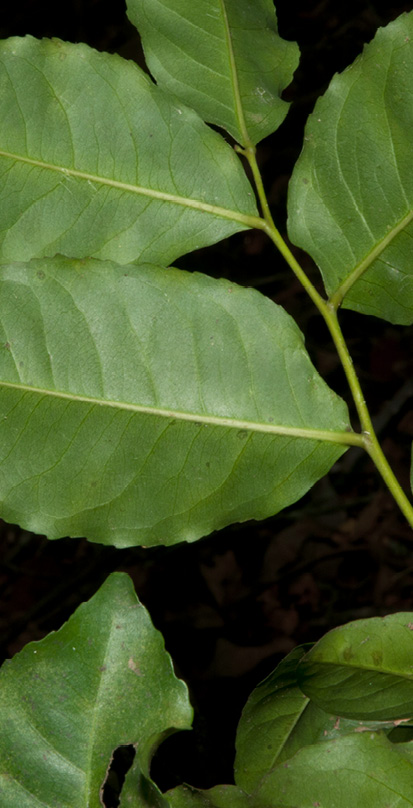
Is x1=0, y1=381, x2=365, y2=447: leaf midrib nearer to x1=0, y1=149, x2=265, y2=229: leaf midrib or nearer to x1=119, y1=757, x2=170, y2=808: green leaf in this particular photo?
x1=0, y1=149, x2=265, y2=229: leaf midrib

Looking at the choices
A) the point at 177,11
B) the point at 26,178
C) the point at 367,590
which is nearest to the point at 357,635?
the point at 26,178

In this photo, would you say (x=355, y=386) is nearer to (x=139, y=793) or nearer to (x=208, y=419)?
(x=208, y=419)

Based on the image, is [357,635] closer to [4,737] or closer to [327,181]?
[4,737]

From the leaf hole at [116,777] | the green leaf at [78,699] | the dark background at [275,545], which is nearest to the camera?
the green leaf at [78,699]

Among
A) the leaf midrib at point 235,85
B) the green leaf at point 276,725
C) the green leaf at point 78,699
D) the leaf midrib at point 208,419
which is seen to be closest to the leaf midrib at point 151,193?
the leaf midrib at point 235,85

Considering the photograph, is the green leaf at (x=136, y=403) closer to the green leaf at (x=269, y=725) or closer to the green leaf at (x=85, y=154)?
the green leaf at (x=85, y=154)

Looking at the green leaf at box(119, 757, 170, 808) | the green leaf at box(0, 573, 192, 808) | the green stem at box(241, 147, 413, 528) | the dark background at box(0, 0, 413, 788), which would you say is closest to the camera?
the green leaf at box(119, 757, 170, 808)

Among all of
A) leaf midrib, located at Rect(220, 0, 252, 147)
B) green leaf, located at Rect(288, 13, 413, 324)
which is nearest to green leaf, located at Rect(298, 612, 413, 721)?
green leaf, located at Rect(288, 13, 413, 324)
